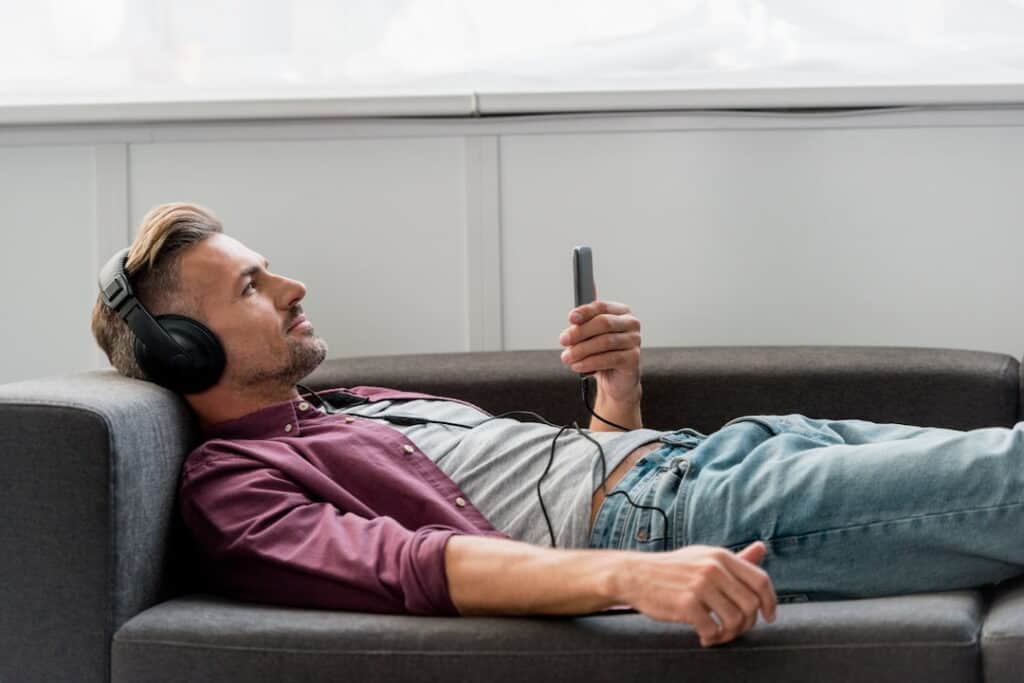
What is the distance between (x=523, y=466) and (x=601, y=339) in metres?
0.23

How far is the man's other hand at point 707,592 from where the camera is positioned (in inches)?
47.9

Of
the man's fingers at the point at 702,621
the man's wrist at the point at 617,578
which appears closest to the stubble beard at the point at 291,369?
the man's wrist at the point at 617,578

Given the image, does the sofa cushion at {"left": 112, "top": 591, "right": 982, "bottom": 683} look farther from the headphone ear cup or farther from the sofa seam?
→ the headphone ear cup

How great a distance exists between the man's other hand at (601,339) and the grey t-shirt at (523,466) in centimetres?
10

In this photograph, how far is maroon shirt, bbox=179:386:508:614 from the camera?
1.43 metres

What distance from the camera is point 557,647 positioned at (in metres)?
1.32

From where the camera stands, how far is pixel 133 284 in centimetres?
177

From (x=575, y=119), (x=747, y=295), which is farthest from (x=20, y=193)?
(x=747, y=295)

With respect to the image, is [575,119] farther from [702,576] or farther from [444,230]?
[702,576]

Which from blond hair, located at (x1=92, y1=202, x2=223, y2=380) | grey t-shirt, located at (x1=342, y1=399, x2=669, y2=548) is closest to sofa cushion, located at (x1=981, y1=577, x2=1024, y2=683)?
grey t-shirt, located at (x1=342, y1=399, x2=669, y2=548)

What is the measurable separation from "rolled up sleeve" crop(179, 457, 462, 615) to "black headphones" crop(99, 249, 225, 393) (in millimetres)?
170

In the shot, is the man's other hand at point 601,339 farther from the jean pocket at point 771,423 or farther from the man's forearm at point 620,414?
the jean pocket at point 771,423

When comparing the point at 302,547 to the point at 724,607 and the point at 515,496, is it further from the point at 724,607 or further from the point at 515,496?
the point at 724,607

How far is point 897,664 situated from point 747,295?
1.24 metres
